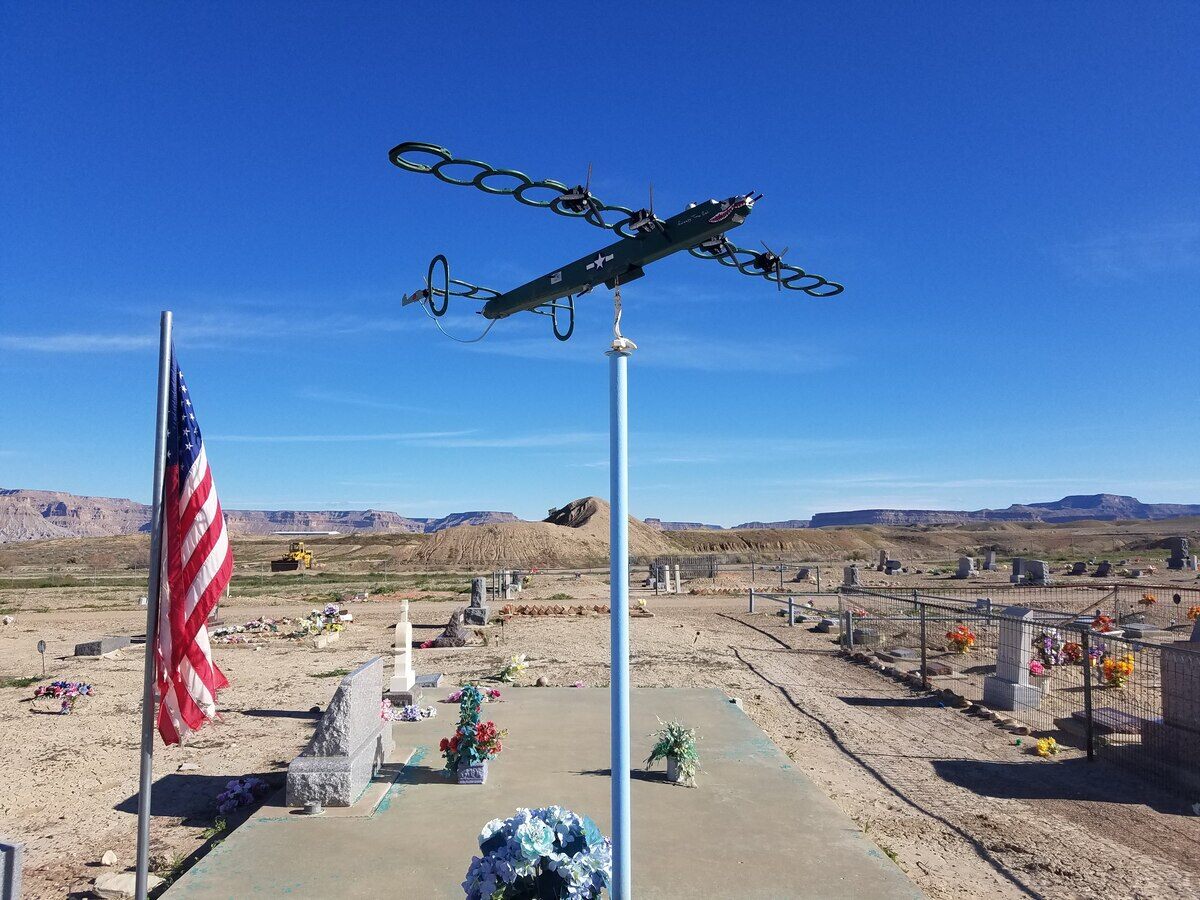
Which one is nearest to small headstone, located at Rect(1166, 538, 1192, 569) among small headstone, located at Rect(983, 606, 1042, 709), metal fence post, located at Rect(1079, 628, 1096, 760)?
small headstone, located at Rect(983, 606, 1042, 709)

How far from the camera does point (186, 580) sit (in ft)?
16.0

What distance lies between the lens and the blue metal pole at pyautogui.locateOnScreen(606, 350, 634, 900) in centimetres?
327

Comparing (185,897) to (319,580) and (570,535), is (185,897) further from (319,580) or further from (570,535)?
(570,535)

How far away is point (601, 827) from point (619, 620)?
162 inches

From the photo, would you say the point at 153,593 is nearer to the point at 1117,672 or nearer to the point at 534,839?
the point at 534,839

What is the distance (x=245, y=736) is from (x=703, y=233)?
11.0 metres

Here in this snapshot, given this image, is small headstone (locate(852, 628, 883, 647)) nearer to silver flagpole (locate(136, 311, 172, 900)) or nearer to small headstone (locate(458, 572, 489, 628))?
small headstone (locate(458, 572, 489, 628))

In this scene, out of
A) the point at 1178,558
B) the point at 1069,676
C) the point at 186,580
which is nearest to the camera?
the point at 186,580

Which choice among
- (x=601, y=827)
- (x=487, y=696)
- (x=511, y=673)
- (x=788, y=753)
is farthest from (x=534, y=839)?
(x=511, y=673)

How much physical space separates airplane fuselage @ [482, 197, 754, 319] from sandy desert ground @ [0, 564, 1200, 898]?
18.6 feet

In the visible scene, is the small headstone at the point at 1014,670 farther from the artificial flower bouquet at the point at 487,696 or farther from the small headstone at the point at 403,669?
the small headstone at the point at 403,669

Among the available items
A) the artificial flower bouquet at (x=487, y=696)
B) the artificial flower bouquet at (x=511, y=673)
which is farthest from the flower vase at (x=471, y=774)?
the artificial flower bouquet at (x=511, y=673)

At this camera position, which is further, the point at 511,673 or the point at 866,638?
the point at 866,638

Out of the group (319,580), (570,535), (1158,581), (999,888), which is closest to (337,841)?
(999,888)
